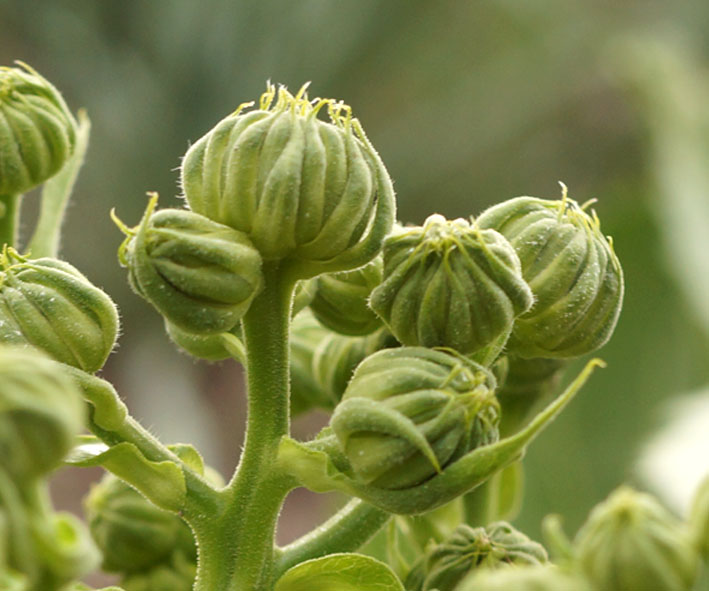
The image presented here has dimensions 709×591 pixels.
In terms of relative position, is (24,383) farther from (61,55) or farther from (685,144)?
(61,55)

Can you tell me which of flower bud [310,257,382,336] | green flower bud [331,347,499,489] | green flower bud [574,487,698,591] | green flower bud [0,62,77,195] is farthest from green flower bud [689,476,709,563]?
green flower bud [0,62,77,195]

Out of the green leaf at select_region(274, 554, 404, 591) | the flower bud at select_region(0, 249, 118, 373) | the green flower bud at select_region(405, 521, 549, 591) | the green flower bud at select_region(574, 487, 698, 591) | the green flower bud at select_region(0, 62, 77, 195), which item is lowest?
the green flower bud at select_region(574, 487, 698, 591)

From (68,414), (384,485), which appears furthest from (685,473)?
(68,414)

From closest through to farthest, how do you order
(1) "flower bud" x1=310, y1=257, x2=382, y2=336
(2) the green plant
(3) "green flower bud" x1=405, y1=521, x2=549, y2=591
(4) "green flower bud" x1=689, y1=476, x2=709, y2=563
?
(4) "green flower bud" x1=689, y1=476, x2=709, y2=563 → (2) the green plant → (3) "green flower bud" x1=405, y1=521, x2=549, y2=591 → (1) "flower bud" x1=310, y1=257, x2=382, y2=336

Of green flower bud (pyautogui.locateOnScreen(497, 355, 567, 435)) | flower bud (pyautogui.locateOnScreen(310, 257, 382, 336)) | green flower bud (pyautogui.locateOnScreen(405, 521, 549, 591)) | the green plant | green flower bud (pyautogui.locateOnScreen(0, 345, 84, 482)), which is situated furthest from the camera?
green flower bud (pyautogui.locateOnScreen(497, 355, 567, 435))

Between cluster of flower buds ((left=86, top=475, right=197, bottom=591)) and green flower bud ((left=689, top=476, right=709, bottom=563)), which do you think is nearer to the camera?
green flower bud ((left=689, top=476, right=709, bottom=563))

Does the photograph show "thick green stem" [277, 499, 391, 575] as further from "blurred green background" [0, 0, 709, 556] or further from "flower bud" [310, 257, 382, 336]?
"blurred green background" [0, 0, 709, 556]
